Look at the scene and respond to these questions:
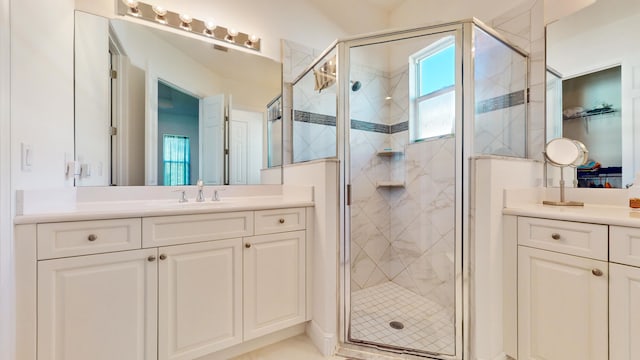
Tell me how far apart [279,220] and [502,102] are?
1705 millimetres

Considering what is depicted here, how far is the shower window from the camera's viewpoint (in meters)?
1.76

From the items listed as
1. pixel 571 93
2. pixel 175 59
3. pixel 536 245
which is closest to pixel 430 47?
pixel 571 93

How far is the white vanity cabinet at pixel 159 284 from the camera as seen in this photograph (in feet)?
3.53

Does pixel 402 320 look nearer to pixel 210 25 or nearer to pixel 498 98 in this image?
pixel 498 98

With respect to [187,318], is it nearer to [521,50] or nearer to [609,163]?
[609,163]

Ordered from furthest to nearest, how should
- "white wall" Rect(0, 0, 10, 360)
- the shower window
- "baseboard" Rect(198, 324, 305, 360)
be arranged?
the shower window
"baseboard" Rect(198, 324, 305, 360)
"white wall" Rect(0, 0, 10, 360)

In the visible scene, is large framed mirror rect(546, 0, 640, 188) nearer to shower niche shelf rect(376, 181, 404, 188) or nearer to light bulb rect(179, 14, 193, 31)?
shower niche shelf rect(376, 181, 404, 188)

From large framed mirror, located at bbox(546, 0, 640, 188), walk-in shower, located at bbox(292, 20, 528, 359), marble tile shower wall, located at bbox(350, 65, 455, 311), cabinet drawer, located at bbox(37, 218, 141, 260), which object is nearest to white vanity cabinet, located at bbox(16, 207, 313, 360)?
cabinet drawer, located at bbox(37, 218, 141, 260)

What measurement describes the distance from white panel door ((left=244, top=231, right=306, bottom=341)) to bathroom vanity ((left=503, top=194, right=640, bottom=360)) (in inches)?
47.7

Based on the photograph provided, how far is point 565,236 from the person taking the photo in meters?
1.25

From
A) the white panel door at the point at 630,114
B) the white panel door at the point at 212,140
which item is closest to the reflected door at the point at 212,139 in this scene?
the white panel door at the point at 212,140

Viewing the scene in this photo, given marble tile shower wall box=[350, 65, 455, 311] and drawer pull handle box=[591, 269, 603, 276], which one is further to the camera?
marble tile shower wall box=[350, 65, 455, 311]

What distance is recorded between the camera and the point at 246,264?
1530 millimetres

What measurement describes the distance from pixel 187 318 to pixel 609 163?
254cm
